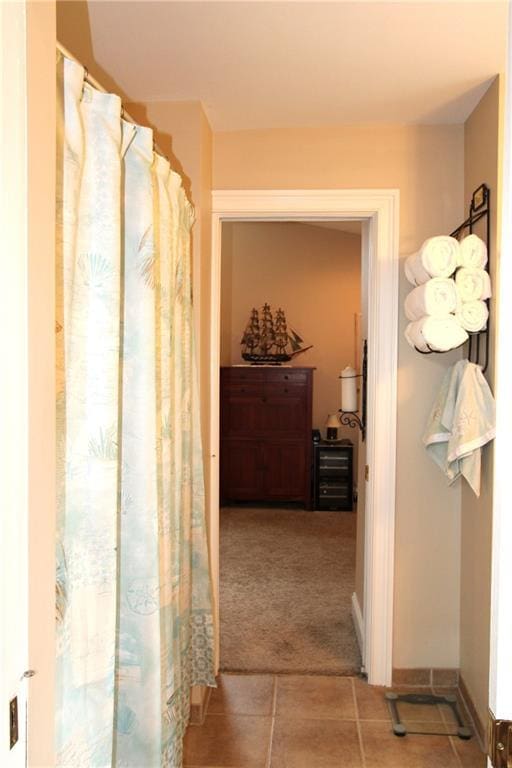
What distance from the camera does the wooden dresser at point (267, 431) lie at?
600 cm

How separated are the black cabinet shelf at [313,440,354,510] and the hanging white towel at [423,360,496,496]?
3.53 m

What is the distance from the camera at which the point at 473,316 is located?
230 cm

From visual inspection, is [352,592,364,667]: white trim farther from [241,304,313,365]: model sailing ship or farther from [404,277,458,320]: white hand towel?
[241,304,313,365]: model sailing ship

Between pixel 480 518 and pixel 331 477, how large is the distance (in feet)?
11.9

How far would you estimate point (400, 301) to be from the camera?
2.80 m

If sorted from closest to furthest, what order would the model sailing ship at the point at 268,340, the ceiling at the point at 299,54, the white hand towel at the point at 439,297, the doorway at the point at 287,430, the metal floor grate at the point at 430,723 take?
the ceiling at the point at 299,54 → the white hand towel at the point at 439,297 → the metal floor grate at the point at 430,723 → the doorway at the point at 287,430 → the model sailing ship at the point at 268,340

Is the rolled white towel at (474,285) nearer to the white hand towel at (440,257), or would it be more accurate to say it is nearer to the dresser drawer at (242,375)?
the white hand towel at (440,257)

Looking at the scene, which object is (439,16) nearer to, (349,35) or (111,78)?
(349,35)

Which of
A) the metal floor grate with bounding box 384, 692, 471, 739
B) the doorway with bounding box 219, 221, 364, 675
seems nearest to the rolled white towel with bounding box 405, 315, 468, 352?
the metal floor grate with bounding box 384, 692, 471, 739

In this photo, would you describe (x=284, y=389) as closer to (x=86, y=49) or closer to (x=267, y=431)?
(x=267, y=431)

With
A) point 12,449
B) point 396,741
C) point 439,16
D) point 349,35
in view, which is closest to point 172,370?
point 12,449

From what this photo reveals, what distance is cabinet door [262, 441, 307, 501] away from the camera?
6.04m

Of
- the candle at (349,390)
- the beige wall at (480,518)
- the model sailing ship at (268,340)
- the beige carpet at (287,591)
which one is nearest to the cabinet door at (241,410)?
the model sailing ship at (268,340)

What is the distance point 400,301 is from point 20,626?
7.33 feet
